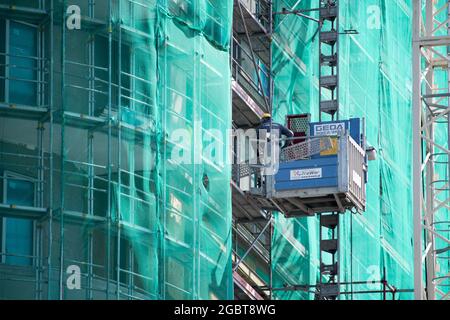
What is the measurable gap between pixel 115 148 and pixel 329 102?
10.3 m

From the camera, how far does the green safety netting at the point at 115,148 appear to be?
30.5 meters

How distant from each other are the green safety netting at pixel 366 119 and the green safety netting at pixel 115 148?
8.08 metres

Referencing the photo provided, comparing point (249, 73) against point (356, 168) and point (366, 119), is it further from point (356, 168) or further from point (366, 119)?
point (356, 168)

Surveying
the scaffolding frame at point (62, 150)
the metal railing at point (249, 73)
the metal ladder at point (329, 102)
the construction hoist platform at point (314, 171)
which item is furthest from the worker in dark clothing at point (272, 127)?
the metal railing at point (249, 73)

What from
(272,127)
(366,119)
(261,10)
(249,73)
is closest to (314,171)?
(272,127)

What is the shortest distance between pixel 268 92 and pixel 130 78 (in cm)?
1056

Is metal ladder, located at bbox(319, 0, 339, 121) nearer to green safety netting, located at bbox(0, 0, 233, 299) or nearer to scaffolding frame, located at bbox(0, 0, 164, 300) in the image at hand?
green safety netting, located at bbox(0, 0, 233, 299)

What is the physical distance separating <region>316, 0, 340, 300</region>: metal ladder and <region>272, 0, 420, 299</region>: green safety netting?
0.39m

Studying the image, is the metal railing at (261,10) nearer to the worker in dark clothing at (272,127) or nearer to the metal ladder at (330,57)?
the metal ladder at (330,57)

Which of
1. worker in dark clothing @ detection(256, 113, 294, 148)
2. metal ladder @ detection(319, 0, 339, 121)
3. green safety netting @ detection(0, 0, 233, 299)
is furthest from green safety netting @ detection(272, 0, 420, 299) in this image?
green safety netting @ detection(0, 0, 233, 299)

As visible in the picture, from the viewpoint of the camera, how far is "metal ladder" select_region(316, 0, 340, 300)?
128 feet

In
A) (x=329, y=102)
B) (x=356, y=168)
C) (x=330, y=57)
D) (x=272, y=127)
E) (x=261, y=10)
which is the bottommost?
(x=356, y=168)

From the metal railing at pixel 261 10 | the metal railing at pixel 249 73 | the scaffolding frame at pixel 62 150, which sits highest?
the metal railing at pixel 261 10

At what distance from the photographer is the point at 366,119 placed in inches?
1746
